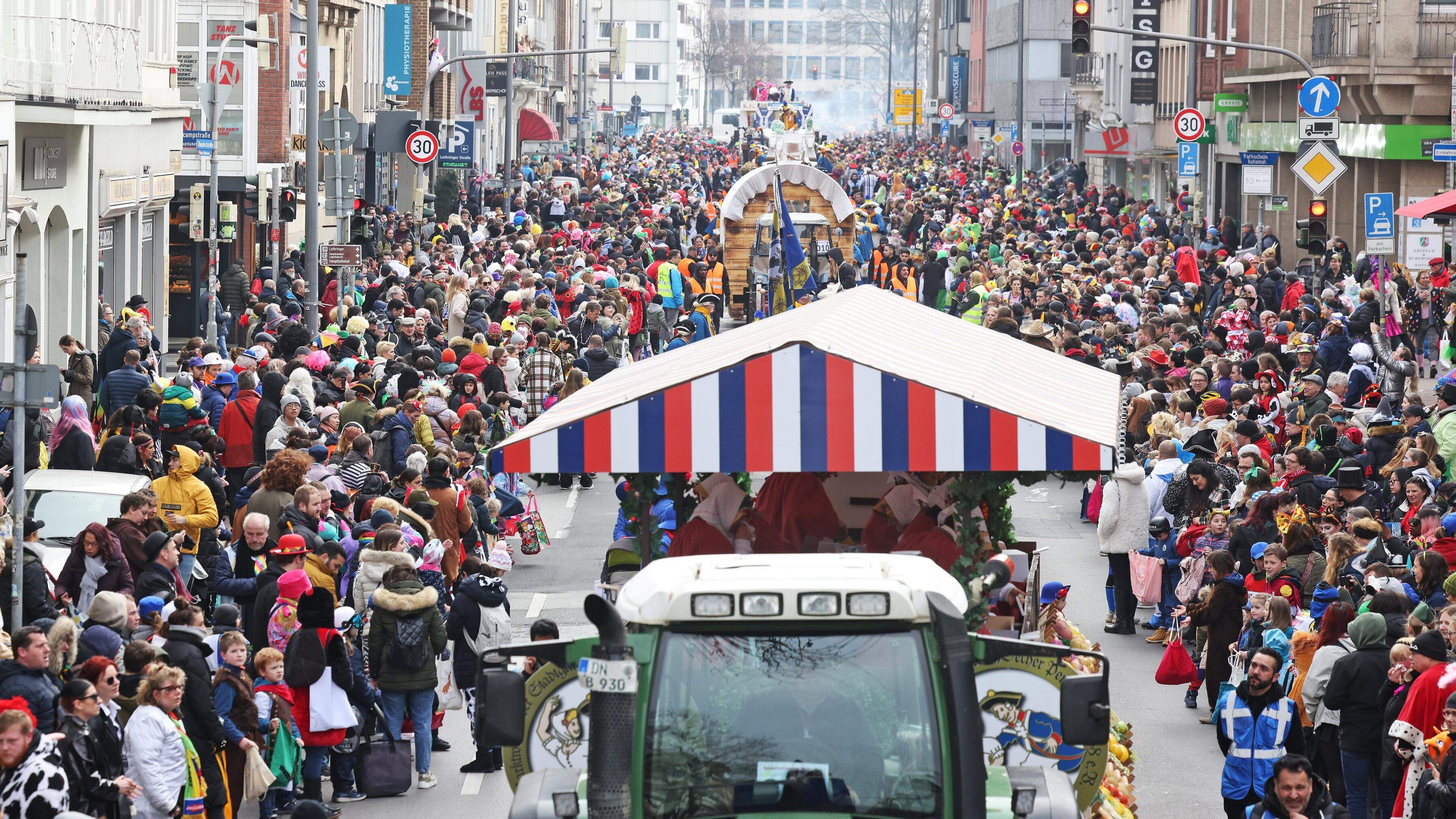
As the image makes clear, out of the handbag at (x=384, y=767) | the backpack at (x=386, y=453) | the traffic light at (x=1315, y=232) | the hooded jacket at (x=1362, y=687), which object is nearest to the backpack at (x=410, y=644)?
the handbag at (x=384, y=767)

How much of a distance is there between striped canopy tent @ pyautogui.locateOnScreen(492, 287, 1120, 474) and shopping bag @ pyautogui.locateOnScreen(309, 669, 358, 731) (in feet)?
8.12

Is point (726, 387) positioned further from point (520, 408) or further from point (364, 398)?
point (520, 408)

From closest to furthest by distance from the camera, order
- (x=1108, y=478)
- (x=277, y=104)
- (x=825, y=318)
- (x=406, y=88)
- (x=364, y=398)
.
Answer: (x=825, y=318), (x=1108, y=478), (x=364, y=398), (x=277, y=104), (x=406, y=88)

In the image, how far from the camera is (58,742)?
8.40 m

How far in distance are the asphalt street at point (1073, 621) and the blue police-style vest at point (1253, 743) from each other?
146 centimetres

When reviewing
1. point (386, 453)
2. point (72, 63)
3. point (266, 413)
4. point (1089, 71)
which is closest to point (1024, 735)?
point (386, 453)

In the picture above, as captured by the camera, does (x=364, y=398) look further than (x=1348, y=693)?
Yes

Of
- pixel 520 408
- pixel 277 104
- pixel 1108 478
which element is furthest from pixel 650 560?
pixel 277 104

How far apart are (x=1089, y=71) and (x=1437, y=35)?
1337 inches

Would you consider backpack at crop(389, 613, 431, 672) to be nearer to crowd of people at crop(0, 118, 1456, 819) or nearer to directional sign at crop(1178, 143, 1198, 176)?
crowd of people at crop(0, 118, 1456, 819)

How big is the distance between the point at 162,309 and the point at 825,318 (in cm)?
2569

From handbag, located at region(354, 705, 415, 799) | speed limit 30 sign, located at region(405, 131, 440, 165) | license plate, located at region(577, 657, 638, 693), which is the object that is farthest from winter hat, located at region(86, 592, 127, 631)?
speed limit 30 sign, located at region(405, 131, 440, 165)

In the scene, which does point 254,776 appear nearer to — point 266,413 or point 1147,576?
point 1147,576

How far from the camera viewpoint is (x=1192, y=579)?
1412 cm
